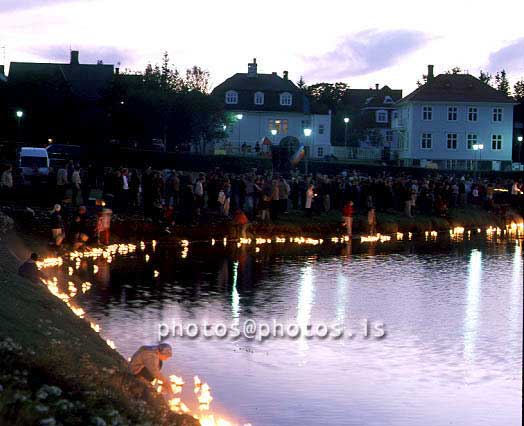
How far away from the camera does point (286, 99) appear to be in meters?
116

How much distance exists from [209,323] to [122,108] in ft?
208

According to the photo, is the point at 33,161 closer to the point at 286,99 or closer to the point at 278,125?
the point at 278,125

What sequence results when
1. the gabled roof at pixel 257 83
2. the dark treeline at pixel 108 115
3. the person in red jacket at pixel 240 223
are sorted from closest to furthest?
the person in red jacket at pixel 240 223 → the dark treeline at pixel 108 115 → the gabled roof at pixel 257 83

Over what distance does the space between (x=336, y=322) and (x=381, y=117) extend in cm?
11336

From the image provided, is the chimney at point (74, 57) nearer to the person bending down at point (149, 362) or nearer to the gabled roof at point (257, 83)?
the gabled roof at point (257, 83)

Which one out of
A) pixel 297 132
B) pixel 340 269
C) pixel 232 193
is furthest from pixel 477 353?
pixel 297 132

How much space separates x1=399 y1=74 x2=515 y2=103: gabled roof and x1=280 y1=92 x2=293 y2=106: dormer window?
11.5 meters

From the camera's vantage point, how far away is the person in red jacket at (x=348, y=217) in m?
46.2

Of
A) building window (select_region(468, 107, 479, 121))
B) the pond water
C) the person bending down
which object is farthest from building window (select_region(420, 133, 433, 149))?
the person bending down

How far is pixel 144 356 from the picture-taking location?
16.1 m

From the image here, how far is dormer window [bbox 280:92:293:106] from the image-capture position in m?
115

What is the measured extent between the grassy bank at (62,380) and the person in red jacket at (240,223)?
23.2 m

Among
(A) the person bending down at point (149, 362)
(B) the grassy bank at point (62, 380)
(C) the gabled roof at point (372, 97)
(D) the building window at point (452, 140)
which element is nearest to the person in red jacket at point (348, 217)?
(B) the grassy bank at point (62, 380)

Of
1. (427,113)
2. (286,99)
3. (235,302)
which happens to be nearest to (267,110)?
(286,99)
